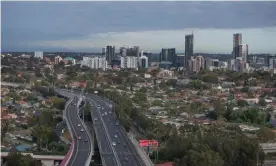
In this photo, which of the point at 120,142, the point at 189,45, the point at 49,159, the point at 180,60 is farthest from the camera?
the point at 180,60

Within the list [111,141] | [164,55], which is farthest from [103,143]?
[164,55]

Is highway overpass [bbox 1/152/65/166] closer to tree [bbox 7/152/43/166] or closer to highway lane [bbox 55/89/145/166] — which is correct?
highway lane [bbox 55/89/145/166]

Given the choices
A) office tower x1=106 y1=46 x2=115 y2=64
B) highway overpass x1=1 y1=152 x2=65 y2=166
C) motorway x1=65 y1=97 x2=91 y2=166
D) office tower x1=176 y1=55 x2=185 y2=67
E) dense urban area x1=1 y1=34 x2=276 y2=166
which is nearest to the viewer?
motorway x1=65 y1=97 x2=91 y2=166

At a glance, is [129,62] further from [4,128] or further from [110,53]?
[4,128]

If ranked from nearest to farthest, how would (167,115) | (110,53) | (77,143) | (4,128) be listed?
(77,143) → (4,128) → (167,115) → (110,53)

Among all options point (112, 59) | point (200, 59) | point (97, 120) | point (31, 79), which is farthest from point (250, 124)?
point (112, 59)

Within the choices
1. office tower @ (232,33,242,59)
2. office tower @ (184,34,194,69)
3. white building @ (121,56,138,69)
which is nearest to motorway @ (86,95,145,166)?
white building @ (121,56,138,69)

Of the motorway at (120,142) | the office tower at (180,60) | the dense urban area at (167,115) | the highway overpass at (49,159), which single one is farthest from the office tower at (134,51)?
the highway overpass at (49,159)

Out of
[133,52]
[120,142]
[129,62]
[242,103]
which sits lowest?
[120,142]
